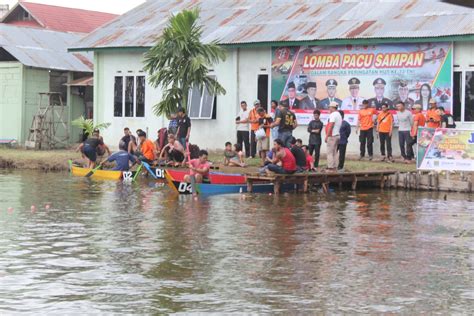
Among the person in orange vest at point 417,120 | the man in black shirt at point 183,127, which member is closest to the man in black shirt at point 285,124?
the person in orange vest at point 417,120

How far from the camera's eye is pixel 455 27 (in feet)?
97.5

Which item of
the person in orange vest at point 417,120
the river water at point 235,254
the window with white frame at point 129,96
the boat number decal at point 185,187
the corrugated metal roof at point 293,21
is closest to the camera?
the river water at point 235,254

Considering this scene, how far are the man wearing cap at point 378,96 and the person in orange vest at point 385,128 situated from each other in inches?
45.4

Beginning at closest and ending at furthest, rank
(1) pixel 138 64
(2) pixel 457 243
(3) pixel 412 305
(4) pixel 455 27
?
Answer: (3) pixel 412 305 → (2) pixel 457 243 → (4) pixel 455 27 → (1) pixel 138 64

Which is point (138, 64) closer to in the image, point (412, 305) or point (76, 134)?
point (76, 134)

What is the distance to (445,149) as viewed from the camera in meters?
26.3

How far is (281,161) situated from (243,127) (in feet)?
25.3

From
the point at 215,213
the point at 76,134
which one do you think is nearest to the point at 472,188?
the point at 215,213

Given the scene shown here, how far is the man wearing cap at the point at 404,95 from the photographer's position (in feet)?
102

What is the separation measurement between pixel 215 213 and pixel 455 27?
472 inches

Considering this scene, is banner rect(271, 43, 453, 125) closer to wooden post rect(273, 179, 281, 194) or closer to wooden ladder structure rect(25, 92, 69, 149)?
wooden post rect(273, 179, 281, 194)

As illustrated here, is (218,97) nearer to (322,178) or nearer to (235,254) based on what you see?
(322,178)

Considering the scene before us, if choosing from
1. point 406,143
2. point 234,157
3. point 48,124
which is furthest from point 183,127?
point 48,124

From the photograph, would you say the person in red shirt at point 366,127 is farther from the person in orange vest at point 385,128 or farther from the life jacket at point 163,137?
the life jacket at point 163,137
